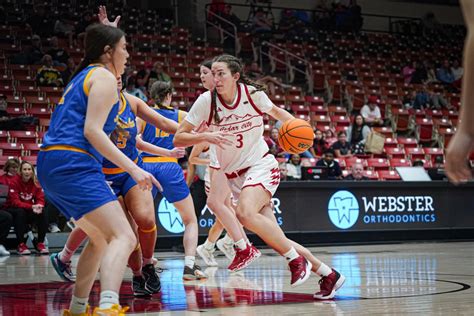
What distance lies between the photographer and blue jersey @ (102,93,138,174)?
588 centimetres

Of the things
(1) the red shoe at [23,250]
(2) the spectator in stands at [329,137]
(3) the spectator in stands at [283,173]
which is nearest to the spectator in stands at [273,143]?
(3) the spectator in stands at [283,173]

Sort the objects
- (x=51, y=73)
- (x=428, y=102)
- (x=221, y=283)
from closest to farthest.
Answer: (x=221, y=283) < (x=51, y=73) < (x=428, y=102)

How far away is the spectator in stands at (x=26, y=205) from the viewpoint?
1266cm

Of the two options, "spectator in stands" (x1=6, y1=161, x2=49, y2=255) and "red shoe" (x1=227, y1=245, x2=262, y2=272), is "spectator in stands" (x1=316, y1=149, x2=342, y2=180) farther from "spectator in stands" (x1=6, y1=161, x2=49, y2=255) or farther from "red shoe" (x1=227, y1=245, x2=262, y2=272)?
"red shoe" (x1=227, y1=245, x2=262, y2=272)

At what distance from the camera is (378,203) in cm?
1472

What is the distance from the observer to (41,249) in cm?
1274

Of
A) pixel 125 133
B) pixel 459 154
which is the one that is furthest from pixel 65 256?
→ pixel 459 154

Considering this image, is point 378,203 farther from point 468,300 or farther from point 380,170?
point 468,300

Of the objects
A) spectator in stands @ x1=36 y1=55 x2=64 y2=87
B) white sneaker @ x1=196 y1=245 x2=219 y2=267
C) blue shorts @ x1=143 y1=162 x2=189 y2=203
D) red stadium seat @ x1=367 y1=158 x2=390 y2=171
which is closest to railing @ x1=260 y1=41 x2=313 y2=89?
red stadium seat @ x1=367 y1=158 x2=390 y2=171

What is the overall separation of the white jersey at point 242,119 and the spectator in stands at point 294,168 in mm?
7805

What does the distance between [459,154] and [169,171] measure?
235 inches

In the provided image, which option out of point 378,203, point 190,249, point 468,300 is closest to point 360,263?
point 190,249

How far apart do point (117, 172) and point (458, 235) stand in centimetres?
1064

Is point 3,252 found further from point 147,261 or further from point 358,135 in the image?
point 358,135
